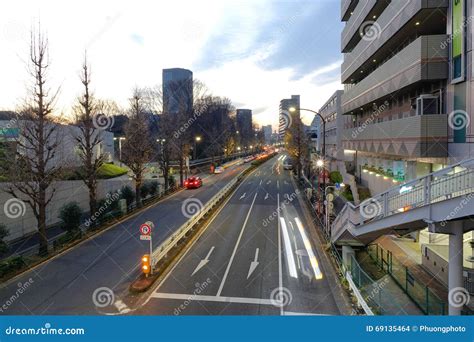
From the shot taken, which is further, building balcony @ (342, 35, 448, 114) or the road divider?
building balcony @ (342, 35, 448, 114)

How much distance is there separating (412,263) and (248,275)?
298 inches

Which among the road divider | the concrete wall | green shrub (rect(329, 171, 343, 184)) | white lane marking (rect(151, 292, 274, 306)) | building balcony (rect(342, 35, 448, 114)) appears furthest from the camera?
green shrub (rect(329, 171, 343, 184))

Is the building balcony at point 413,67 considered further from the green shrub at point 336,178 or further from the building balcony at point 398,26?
the green shrub at point 336,178

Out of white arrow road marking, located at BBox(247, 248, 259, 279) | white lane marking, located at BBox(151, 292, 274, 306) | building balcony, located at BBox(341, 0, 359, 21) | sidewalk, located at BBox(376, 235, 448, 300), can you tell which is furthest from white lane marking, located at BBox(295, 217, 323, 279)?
building balcony, located at BBox(341, 0, 359, 21)

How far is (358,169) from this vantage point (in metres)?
34.6

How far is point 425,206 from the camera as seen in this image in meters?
9.23

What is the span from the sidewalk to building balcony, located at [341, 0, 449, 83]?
11.1m

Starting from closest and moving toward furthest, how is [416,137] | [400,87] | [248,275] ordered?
[248,275]
[416,137]
[400,87]

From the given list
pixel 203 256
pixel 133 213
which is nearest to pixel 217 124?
pixel 133 213

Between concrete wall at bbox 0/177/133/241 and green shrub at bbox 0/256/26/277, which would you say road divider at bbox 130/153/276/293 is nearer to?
green shrub at bbox 0/256/26/277

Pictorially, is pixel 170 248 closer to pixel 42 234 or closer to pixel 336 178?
pixel 42 234

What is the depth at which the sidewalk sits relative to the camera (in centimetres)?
1249

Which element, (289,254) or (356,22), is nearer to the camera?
(289,254)

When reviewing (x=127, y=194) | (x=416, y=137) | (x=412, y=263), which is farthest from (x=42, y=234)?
(x=416, y=137)
